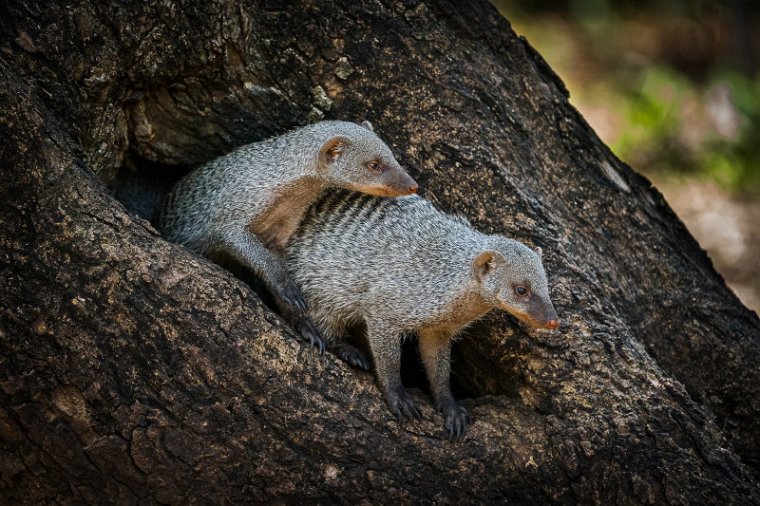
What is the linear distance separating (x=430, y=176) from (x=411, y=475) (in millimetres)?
1320

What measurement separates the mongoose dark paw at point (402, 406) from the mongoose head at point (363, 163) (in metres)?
0.83

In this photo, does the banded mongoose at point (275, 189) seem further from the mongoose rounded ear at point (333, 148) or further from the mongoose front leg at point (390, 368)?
the mongoose front leg at point (390, 368)

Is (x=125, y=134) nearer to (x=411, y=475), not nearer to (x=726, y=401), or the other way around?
(x=411, y=475)

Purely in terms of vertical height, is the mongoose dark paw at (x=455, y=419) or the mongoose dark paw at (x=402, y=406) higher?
the mongoose dark paw at (x=455, y=419)

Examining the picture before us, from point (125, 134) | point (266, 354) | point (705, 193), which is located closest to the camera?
point (266, 354)

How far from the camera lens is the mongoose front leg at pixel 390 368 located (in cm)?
334

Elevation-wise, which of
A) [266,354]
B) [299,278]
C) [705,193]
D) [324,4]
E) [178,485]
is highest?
[705,193]

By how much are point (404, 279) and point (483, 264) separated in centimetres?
38

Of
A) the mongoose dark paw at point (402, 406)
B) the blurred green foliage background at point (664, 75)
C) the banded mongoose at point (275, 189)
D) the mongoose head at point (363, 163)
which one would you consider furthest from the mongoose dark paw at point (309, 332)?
the blurred green foliage background at point (664, 75)

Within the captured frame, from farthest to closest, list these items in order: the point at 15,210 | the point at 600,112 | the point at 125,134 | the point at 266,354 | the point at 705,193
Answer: the point at 600,112
the point at 705,193
the point at 125,134
the point at 266,354
the point at 15,210

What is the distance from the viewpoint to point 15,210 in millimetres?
2861

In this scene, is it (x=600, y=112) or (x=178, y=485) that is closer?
(x=178, y=485)

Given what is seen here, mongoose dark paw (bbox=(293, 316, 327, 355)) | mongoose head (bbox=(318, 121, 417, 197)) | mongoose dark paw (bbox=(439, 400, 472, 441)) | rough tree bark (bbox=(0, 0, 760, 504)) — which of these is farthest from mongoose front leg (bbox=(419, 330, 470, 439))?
mongoose head (bbox=(318, 121, 417, 197))

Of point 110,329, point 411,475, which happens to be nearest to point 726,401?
point 411,475
